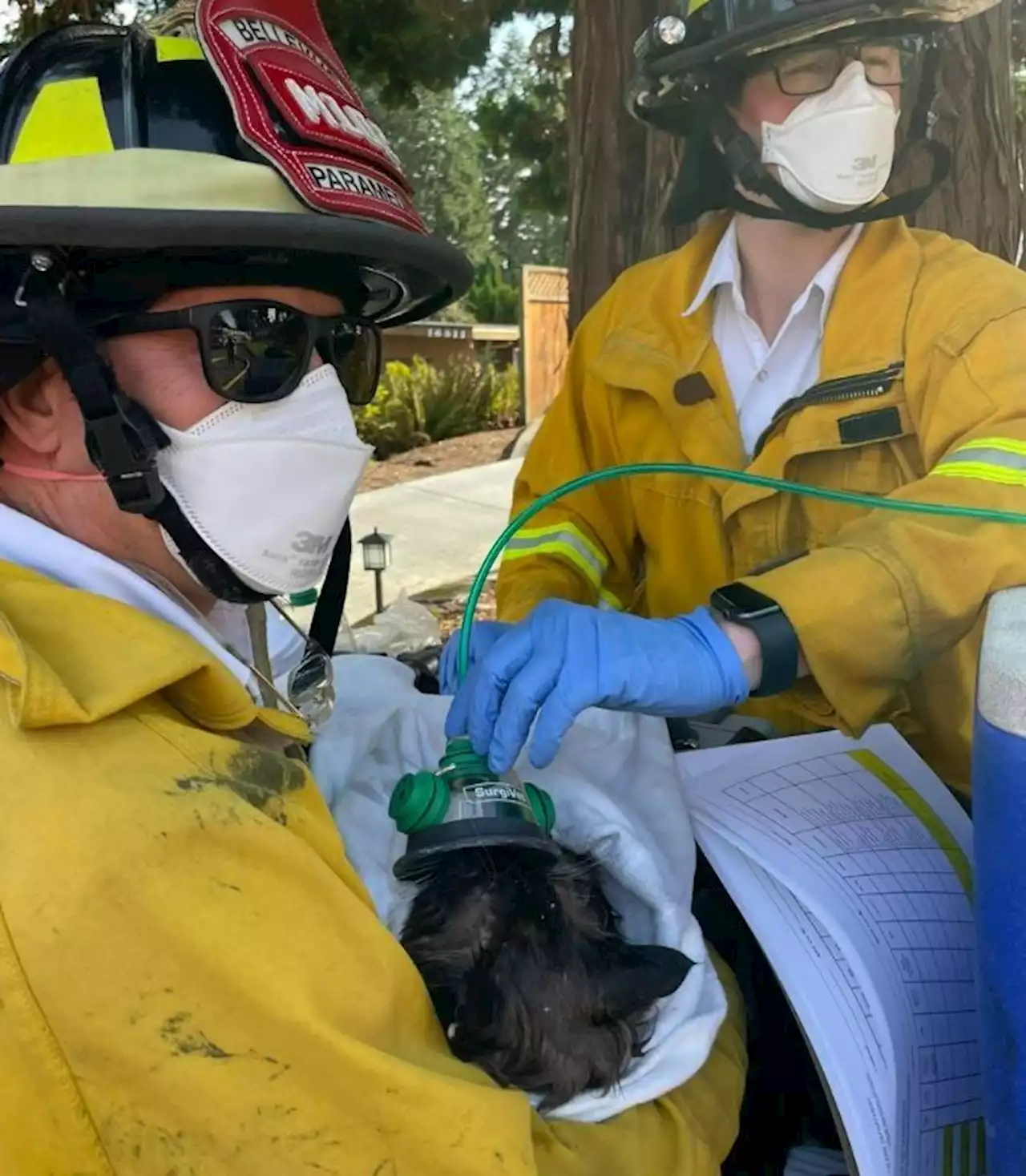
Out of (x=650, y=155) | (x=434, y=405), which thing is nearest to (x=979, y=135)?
(x=650, y=155)

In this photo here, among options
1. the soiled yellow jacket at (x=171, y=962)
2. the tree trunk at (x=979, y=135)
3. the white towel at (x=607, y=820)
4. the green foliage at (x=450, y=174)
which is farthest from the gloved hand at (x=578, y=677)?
the green foliage at (x=450, y=174)

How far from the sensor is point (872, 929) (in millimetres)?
1319

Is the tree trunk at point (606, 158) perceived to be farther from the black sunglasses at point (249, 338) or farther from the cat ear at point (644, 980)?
the cat ear at point (644, 980)

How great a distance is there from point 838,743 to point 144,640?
97 centimetres

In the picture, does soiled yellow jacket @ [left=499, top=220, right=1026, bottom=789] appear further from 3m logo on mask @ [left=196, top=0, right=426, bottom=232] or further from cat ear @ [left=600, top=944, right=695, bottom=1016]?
3m logo on mask @ [left=196, top=0, right=426, bottom=232]

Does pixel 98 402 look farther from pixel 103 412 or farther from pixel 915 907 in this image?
pixel 915 907

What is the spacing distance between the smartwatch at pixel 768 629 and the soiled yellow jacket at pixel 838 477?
13 millimetres

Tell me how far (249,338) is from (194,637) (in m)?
0.32

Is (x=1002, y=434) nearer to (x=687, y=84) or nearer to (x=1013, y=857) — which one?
(x=1013, y=857)

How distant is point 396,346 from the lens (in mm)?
16734

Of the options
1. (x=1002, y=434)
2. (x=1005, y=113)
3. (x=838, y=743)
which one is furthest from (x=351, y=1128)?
(x=1005, y=113)

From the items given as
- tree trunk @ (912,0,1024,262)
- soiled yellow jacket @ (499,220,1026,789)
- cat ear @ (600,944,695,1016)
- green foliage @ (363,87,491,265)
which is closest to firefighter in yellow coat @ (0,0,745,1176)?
cat ear @ (600,944,695,1016)

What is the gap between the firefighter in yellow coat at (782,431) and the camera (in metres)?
1.46

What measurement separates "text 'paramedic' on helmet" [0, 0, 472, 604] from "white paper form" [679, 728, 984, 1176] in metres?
0.69
